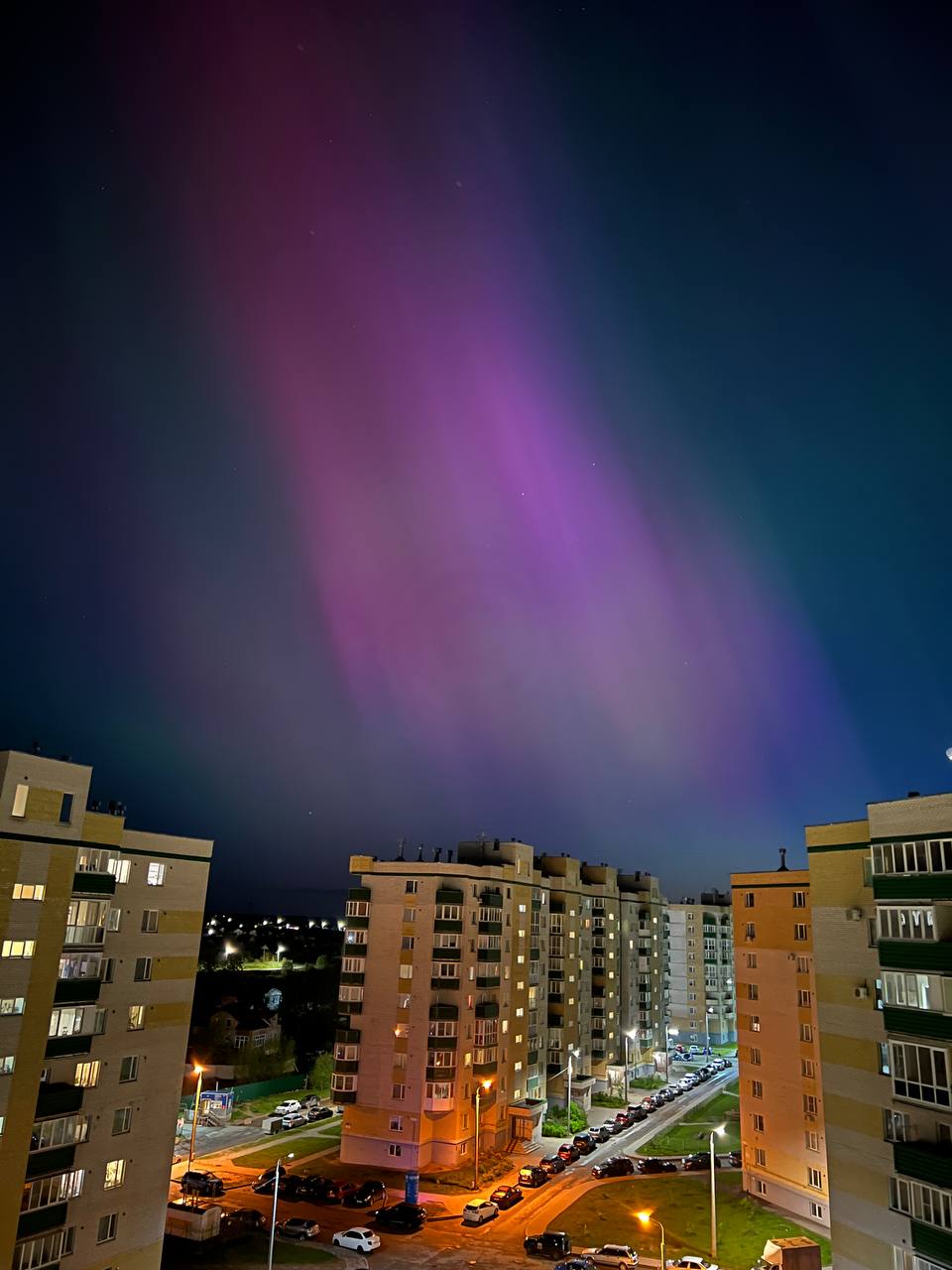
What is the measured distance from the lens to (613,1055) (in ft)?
342

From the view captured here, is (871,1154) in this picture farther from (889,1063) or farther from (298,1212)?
(298,1212)

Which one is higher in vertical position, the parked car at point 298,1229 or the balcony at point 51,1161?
the balcony at point 51,1161

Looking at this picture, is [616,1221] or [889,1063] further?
[616,1221]

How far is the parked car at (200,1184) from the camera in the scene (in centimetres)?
5300

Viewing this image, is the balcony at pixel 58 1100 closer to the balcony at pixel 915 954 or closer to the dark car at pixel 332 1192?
the dark car at pixel 332 1192

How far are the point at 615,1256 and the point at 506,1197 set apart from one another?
1206 centimetres

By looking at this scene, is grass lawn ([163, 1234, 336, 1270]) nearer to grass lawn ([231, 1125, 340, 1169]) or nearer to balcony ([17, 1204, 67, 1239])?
balcony ([17, 1204, 67, 1239])

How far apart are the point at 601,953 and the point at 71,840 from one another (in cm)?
8241

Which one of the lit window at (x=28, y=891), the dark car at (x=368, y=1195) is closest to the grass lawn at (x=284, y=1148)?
the dark car at (x=368, y=1195)

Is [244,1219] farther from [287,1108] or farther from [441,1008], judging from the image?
[287,1108]

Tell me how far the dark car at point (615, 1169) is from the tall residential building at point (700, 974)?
8133 cm

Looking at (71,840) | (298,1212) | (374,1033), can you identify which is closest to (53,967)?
(71,840)

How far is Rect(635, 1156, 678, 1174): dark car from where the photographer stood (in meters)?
62.5

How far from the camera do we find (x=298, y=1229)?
157 ft
